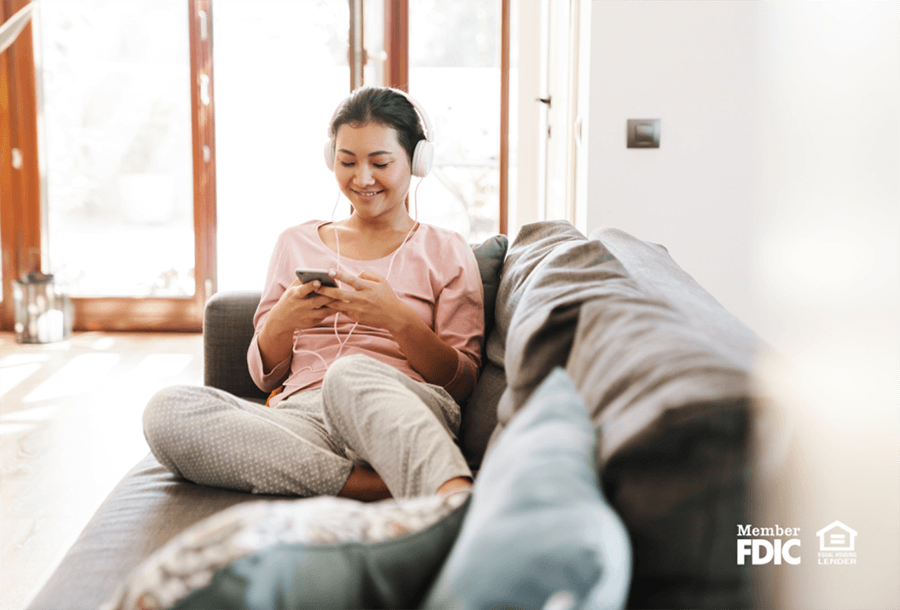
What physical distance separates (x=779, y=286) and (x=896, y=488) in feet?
3.11

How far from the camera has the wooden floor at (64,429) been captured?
1719mm

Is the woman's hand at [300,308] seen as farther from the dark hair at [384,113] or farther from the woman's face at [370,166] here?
the dark hair at [384,113]

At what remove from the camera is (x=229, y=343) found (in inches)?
64.9

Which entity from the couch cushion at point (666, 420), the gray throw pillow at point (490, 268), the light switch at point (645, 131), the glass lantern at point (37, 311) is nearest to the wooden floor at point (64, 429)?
the glass lantern at point (37, 311)

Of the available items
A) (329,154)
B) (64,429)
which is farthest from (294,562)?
(64,429)

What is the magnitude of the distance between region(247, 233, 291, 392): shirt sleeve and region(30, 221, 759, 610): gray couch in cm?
26

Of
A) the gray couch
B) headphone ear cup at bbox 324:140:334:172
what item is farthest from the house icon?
headphone ear cup at bbox 324:140:334:172

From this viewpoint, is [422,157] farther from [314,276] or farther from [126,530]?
[126,530]

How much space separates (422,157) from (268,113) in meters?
2.67

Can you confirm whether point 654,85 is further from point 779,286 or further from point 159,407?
point 159,407

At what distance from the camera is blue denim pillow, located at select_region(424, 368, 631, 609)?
0.45 m

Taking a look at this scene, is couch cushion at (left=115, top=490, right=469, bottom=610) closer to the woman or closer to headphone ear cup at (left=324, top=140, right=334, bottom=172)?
the woman

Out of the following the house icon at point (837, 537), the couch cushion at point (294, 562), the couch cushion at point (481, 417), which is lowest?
the couch cushion at point (481, 417)

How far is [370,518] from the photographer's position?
58 centimetres
